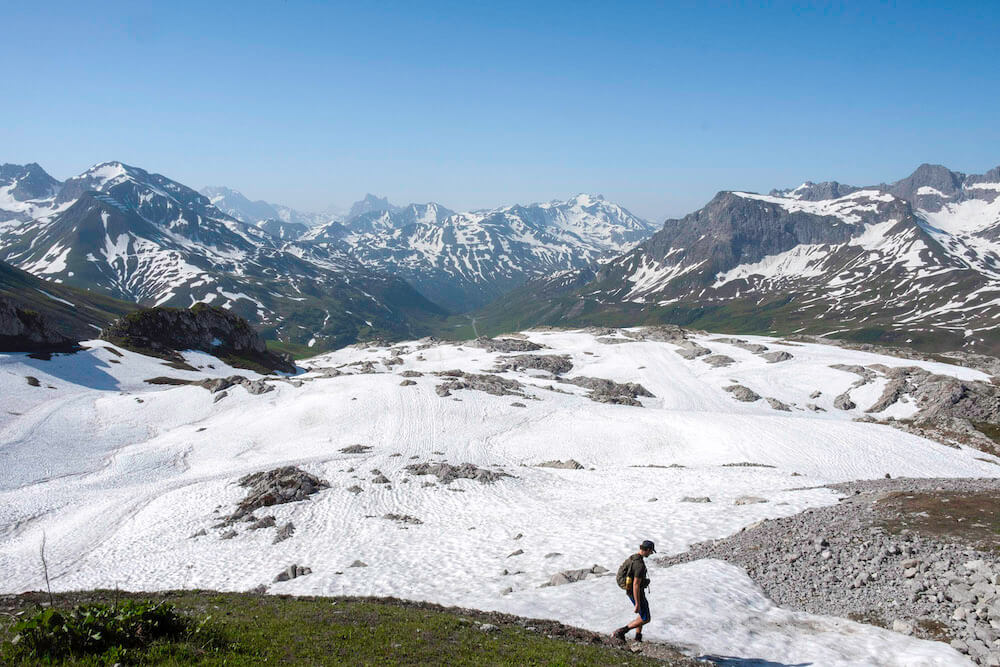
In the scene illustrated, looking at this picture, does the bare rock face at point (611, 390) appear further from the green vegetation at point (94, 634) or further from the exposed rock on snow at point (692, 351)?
the green vegetation at point (94, 634)

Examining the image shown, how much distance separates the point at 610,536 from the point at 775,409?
226ft

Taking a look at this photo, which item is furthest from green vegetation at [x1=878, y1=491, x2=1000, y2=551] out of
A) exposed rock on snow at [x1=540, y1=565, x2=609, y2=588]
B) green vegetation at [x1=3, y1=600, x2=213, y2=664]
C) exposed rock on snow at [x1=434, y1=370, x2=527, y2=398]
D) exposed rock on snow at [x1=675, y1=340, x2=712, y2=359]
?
exposed rock on snow at [x1=675, y1=340, x2=712, y2=359]

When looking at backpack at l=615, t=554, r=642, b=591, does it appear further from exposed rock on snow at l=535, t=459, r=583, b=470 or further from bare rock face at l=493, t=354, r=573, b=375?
bare rock face at l=493, t=354, r=573, b=375

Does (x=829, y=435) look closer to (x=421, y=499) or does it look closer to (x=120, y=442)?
(x=421, y=499)

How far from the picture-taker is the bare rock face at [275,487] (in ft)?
137

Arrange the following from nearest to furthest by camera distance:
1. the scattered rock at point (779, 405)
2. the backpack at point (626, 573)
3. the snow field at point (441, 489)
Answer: the backpack at point (626, 573) < the snow field at point (441, 489) < the scattered rock at point (779, 405)

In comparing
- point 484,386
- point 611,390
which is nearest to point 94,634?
point 484,386

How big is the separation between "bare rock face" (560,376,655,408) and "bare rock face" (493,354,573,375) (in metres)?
8.73

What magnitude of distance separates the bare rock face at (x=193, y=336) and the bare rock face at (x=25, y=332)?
12.9 metres

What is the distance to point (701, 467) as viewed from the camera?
173ft

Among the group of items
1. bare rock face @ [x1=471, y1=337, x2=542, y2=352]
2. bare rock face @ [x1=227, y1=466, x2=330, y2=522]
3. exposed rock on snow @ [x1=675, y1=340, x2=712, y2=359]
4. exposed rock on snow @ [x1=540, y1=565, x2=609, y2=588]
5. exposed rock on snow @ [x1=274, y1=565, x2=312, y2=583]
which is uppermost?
exposed rock on snow @ [x1=675, y1=340, x2=712, y2=359]

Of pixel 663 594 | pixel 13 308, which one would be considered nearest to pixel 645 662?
pixel 663 594

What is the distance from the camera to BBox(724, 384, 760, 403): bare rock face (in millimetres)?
93188

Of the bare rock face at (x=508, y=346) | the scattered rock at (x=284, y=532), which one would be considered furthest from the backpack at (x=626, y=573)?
the bare rock face at (x=508, y=346)
